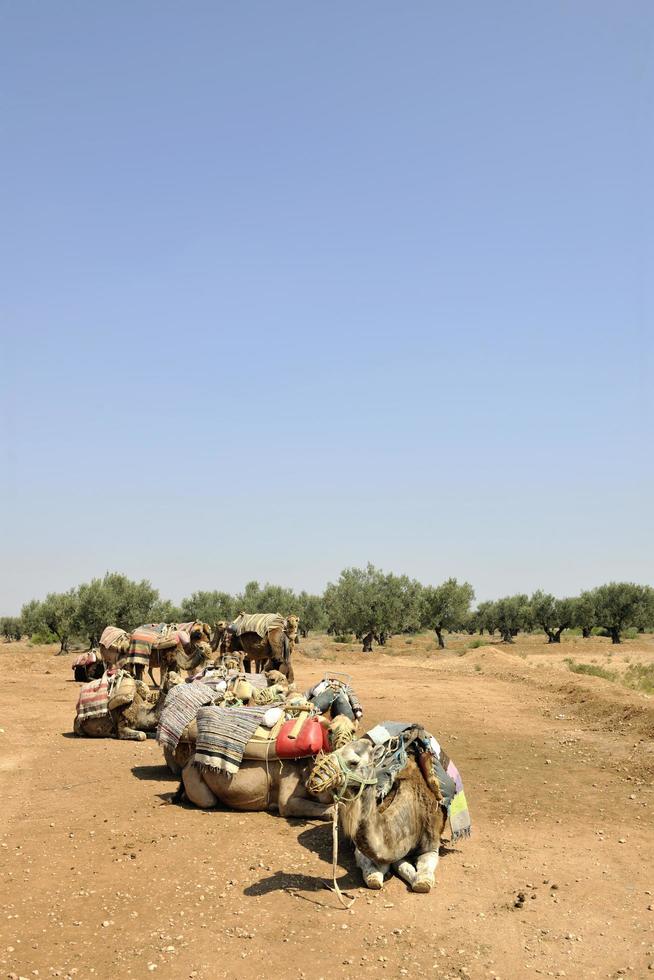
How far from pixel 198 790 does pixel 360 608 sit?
41.5 metres

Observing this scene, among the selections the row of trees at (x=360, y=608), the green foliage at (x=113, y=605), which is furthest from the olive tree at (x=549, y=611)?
the green foliage at (x=113, y=605)

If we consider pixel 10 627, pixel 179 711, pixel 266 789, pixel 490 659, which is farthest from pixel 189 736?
pixel 10 627

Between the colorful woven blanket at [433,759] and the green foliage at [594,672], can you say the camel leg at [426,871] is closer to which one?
the colorful woven blanket at [433,759]

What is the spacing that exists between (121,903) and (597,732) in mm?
10745

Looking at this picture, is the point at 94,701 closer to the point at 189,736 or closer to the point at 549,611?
the point at 189,736

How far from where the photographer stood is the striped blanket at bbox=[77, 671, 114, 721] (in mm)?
14281

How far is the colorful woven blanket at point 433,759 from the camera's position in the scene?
25.5 ft

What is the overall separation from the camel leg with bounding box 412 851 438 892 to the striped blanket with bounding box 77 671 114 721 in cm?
824

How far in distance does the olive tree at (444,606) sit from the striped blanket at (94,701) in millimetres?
39605

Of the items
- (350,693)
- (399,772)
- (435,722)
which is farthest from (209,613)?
(399,772)

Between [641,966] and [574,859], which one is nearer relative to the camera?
[641,966]

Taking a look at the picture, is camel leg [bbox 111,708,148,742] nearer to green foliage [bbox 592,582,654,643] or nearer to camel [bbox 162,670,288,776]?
camel [bbox 162,670,288,776]

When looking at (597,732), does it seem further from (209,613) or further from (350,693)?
(209,613)

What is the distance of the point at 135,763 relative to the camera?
40.1 feet
